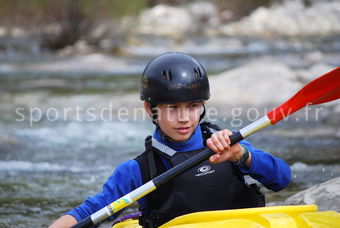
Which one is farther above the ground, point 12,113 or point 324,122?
point 12,113

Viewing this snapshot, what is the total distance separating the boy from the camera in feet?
8.85

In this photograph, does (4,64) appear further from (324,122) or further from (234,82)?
(324,122)

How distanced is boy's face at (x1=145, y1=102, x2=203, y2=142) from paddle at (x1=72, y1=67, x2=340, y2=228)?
244 mm

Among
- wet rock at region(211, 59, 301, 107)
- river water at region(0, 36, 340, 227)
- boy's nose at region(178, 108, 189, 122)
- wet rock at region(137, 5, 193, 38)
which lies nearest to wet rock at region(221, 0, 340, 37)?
wet rock at region(137, 5, 193, 38)

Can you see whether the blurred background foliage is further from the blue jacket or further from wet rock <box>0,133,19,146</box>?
the blue jacket

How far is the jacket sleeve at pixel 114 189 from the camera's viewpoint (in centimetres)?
268

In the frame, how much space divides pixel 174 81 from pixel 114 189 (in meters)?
0.57

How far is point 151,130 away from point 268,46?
40.9 feet

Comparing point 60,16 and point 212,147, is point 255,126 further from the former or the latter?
point 60,16

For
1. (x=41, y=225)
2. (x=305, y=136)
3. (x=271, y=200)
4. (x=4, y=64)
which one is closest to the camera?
(x=41, y=225)

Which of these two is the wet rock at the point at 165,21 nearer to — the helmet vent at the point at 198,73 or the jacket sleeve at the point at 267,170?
the helmet vent at the point at 198,73

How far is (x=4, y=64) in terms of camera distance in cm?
1534

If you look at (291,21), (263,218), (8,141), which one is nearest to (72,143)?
(8,141)

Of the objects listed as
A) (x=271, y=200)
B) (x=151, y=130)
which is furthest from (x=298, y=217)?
(x=151, y=130)
